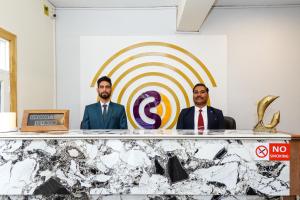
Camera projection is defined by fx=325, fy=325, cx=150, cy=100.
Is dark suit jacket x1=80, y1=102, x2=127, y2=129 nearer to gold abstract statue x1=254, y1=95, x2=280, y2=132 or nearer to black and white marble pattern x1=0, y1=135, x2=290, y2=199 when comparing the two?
black and white marble pattern x1=0, y1=135, x2=290, y2=199

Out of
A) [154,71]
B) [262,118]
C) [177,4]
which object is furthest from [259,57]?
[262,118]

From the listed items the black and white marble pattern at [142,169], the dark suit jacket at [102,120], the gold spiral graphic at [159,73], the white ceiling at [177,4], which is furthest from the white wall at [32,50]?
the black and white marble pattern at [142,169]

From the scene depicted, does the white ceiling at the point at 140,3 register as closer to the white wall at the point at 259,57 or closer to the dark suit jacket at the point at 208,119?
the white wall at the point at 259,57

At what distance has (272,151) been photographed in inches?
84.2

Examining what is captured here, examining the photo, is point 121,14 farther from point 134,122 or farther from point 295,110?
point 295,110

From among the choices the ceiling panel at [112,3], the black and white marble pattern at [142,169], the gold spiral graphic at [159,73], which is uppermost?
the ceiling panel at [112,3]

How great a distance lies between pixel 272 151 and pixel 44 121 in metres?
1.62

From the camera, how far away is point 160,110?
181 inches

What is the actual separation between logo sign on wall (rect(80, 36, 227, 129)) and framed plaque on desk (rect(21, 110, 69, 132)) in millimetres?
2197

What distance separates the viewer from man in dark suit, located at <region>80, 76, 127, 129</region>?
11.2 ft

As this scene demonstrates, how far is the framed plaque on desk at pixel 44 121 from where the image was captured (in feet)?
7.81

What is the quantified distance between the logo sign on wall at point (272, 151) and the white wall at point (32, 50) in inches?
102

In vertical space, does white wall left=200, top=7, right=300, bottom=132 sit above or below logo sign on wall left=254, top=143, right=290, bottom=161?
above

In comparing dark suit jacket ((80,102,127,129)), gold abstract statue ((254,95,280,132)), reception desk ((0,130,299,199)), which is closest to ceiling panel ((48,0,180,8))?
dark suit jacket ((80,102,127,129))
